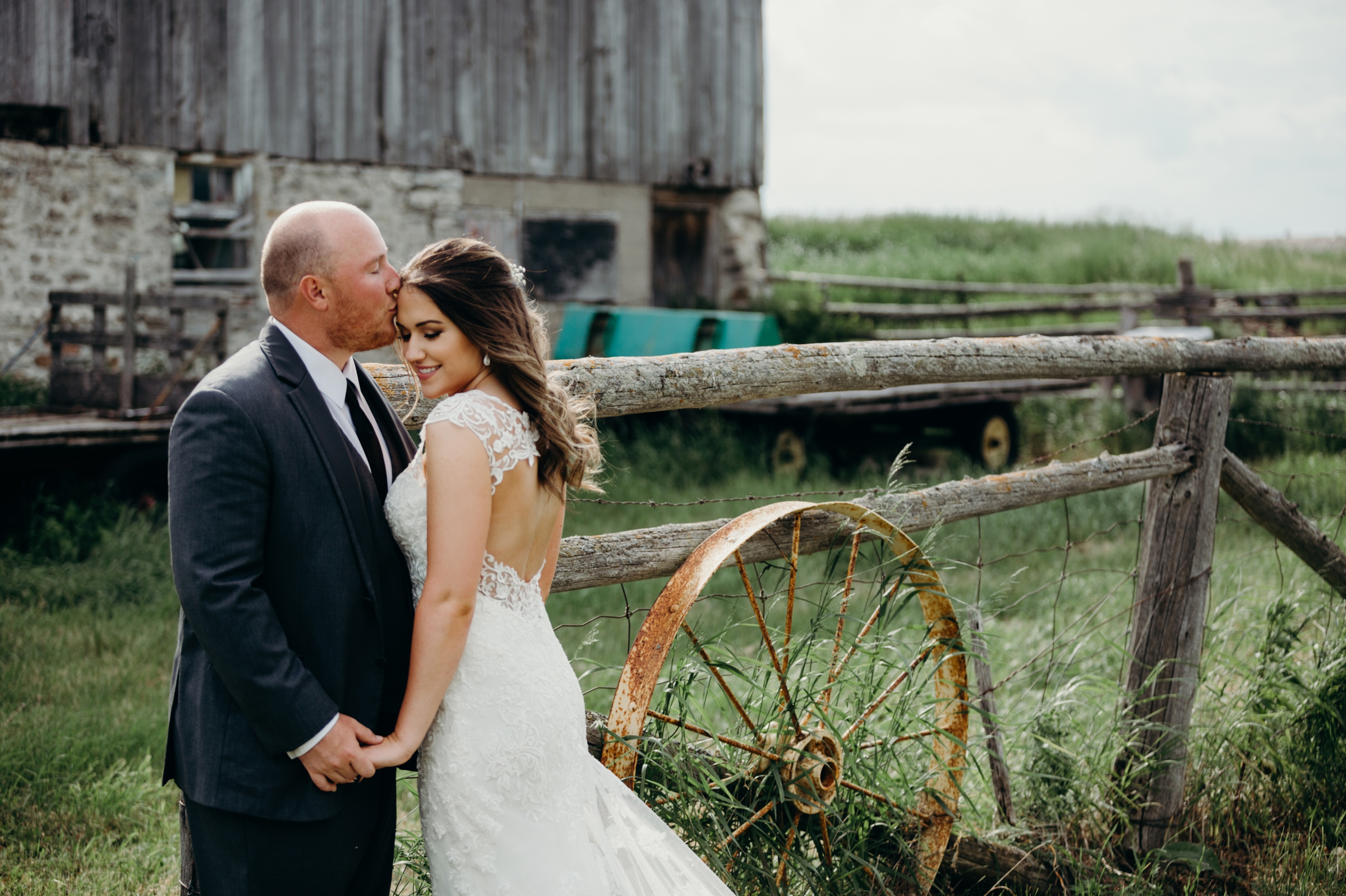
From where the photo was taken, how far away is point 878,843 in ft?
8.96

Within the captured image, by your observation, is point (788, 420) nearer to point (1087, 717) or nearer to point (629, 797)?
point (1087, 717)

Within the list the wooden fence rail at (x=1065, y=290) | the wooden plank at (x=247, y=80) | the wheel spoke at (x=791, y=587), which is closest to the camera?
the wheel spoke at (x=791, y=587)

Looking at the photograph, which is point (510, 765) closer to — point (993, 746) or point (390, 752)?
point (390, 752)

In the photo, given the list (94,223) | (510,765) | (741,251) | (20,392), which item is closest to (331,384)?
(510,765)

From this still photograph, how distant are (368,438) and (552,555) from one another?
0.45m

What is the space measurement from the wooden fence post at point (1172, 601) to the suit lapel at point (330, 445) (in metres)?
2.56

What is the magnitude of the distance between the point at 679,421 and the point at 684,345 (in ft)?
2.50

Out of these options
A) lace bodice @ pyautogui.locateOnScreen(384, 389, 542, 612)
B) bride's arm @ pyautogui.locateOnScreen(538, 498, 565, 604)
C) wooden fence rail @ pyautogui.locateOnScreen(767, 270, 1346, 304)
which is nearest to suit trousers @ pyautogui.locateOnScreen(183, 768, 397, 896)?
lace bodice @ pyautogui.locateOnScreen(384, 389, 542, 612)

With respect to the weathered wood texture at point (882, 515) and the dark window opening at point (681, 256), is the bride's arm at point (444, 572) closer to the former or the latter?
the weathered wood texture at point (882, 515)

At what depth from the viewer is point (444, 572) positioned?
6.40 feet

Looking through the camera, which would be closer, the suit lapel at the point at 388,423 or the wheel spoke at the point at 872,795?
the suit lapel at the point at 388,423

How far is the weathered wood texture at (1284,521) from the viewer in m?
3.87

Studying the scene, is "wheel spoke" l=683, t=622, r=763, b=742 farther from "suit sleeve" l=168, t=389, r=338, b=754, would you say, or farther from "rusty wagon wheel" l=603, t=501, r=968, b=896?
"suit sleeve" l=168, t=389, r=338, b=754

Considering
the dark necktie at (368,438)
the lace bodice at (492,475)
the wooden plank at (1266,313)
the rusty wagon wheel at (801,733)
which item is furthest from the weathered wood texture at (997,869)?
the wooden plank at (1266,313)
